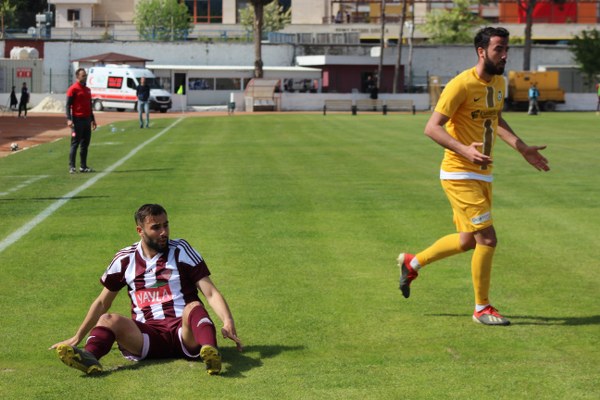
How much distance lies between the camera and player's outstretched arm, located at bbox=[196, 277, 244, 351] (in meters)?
7.40

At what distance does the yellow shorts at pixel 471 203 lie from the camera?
873cm

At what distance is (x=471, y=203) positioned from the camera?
344 inches

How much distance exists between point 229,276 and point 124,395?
13.7 ft

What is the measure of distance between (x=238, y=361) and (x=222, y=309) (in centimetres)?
35

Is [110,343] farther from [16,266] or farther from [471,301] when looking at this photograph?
[16,266]

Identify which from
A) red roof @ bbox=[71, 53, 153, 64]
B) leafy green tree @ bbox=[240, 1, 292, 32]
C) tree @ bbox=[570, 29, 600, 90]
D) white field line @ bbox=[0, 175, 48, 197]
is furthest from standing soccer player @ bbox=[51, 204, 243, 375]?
leafy green tree @ bbox=[240, 1, 292, 32]

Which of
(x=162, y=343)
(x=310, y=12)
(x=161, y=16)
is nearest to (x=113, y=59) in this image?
(x=161, y=16)

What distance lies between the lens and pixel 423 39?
12281cm

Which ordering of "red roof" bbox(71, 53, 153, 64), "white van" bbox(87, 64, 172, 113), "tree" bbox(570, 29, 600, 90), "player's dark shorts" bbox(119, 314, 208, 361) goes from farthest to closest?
"tree" bbox(570, 29, 600, 90) < "red roof" bbox(71, 53, 153, 64) < "white van" bbox(87, 64, 172, 113) < "player's dark shorts" bbox(119, 314, 208, 361)

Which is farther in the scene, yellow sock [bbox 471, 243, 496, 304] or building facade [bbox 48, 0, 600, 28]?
building facade [bbox 48, 0, 600, 28]

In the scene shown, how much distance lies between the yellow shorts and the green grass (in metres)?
0.75

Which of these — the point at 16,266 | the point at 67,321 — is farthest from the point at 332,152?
the point at 67,321

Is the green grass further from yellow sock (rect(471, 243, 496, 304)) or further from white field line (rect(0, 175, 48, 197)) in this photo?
yellow sock (rect(471, 243, 496, 304))

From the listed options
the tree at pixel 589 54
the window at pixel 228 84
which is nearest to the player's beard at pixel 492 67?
the tree at pixel 589 54
